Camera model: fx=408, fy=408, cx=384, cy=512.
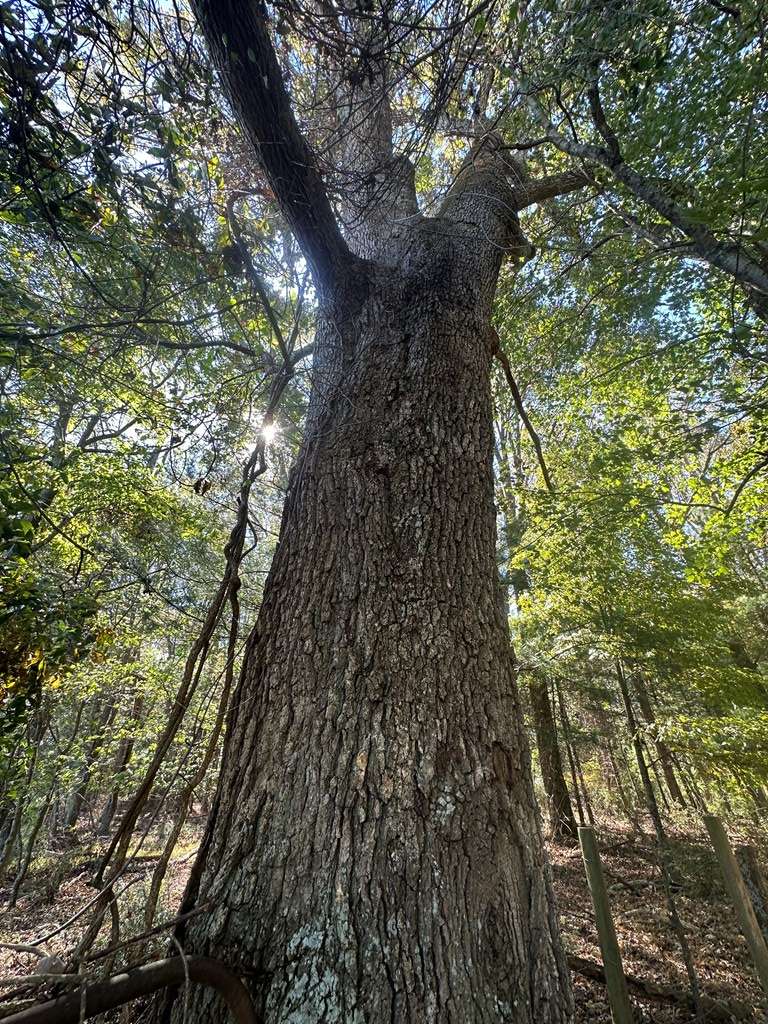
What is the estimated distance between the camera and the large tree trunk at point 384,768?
829mm

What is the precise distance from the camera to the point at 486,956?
0.85 m

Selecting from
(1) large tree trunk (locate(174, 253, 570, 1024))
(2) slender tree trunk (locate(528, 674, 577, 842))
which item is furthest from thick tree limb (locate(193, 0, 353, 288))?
(2) slender tree trunk (locate(528, 674, 577, 842))

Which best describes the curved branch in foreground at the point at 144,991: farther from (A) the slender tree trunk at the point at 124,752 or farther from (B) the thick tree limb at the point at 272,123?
(A) the slender tree trunk at the point at 124,752

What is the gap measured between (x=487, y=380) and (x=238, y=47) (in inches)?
63.4

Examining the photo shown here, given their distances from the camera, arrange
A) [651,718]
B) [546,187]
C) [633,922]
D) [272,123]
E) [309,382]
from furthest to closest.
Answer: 1. [651,718]
2. [633,922]
3. [546,187]
4. [309,382]
5. [272,123]

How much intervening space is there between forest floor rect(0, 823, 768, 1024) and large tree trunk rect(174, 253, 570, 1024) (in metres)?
1.43

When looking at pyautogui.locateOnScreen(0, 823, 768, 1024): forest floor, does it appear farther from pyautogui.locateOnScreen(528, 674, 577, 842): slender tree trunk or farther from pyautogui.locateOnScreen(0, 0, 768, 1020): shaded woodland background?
pyautogui.locateOnScreen(528, 674, 577, 842): slender tree trunk

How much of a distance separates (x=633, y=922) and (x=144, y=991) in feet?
19.4

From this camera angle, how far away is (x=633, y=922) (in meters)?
4.34

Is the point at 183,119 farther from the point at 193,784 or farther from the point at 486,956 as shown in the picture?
the point at 486,956

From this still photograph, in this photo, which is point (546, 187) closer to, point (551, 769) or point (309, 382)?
point (309, 382)

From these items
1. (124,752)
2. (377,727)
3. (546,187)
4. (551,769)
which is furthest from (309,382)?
(551,769)

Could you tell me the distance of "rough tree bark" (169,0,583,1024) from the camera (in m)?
0.84

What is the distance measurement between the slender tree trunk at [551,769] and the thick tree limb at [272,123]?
6512 millimetres
